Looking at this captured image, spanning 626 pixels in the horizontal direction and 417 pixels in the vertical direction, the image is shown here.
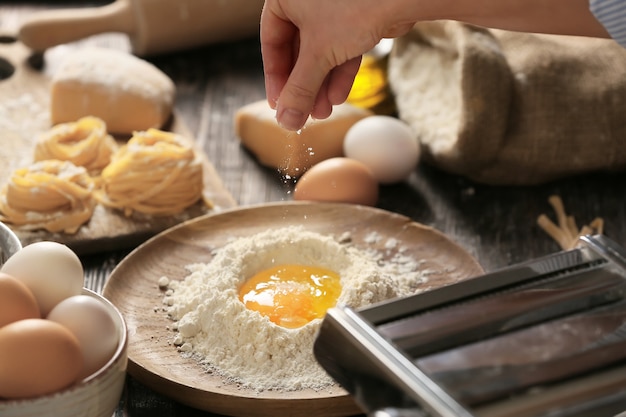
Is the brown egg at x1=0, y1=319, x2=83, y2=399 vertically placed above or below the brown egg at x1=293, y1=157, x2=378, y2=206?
above

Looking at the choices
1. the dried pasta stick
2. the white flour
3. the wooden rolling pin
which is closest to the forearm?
the white flour

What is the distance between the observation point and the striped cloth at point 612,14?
3.34 ft

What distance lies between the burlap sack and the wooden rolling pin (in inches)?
32.0

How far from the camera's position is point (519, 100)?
1.93 m

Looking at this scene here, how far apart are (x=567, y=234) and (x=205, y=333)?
799 mm

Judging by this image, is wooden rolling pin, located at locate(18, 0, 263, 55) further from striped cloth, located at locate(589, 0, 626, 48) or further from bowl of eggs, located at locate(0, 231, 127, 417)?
striped cloth, located at locate(589, 0, 626, 48)

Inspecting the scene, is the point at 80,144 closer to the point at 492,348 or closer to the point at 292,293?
the point at 292,293

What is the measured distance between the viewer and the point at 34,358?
3.21 ft

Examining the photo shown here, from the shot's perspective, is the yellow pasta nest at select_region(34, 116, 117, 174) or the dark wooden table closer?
the dark wooden table

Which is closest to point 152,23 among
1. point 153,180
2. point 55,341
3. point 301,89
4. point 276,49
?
point 153,180

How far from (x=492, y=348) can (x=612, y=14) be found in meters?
0.41

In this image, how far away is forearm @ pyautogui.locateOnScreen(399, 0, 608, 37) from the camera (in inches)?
44.8

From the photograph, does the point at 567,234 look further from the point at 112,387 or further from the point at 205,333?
the point at 112,387

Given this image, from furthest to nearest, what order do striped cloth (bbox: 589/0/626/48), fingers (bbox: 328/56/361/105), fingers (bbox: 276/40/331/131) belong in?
1. fingers (bbox: 328/56/361/105)
2. fingers (bbox: 276/40/331/131)
3. striped cloth (bbox: 589/0/626/48)
